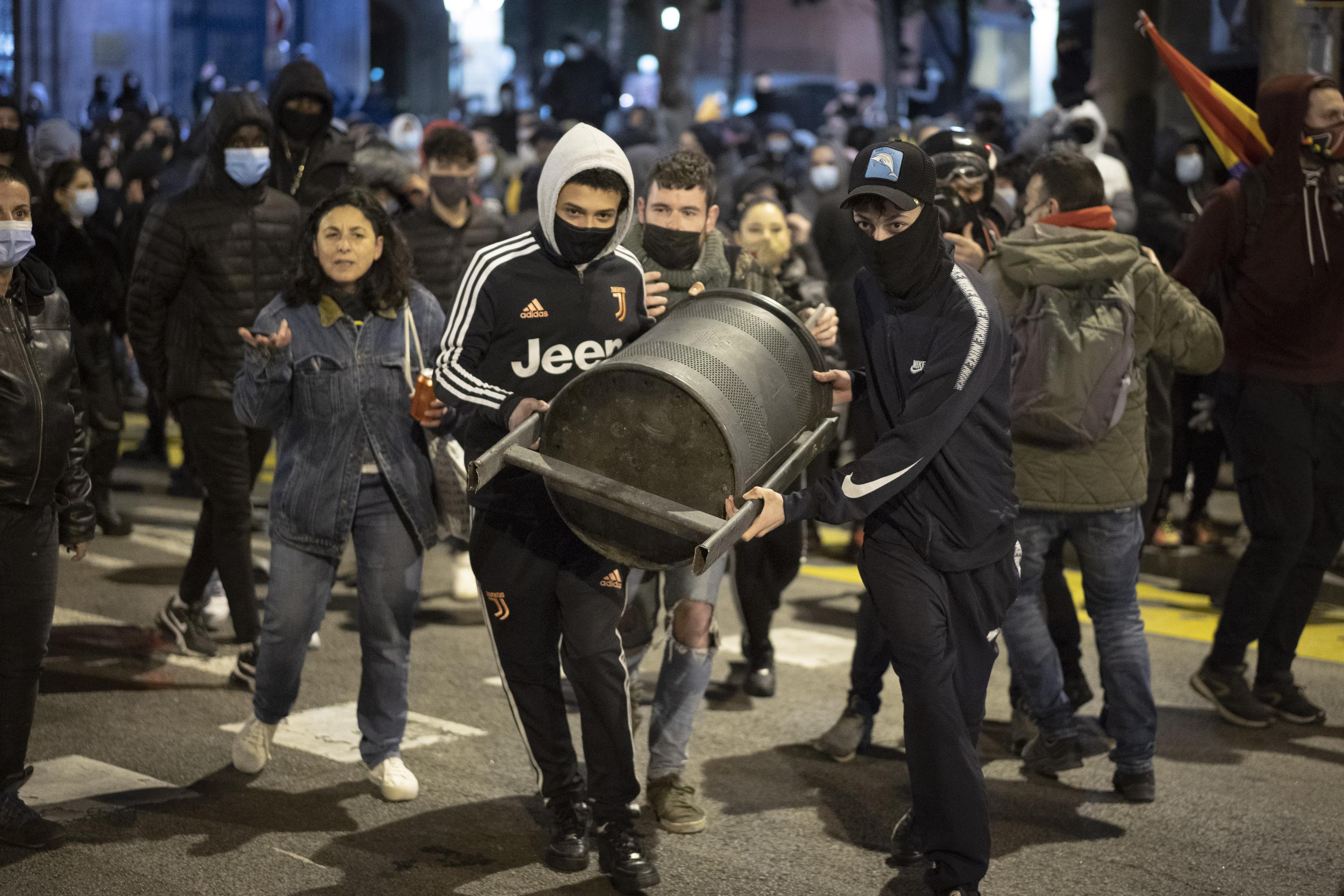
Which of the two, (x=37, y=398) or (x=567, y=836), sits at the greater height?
(x=37, y=398)

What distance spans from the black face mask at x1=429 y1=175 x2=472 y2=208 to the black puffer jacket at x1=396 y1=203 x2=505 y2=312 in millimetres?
100

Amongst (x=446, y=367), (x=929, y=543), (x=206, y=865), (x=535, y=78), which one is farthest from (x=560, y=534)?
(x=535, y=78)

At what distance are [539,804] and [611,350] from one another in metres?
1.69

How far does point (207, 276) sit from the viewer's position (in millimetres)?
7312

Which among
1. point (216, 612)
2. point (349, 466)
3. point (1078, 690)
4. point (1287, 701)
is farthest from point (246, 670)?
point (1287, 701)

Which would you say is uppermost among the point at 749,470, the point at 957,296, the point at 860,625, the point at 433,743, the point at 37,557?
the point at 957,296

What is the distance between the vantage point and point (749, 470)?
443 centimetres

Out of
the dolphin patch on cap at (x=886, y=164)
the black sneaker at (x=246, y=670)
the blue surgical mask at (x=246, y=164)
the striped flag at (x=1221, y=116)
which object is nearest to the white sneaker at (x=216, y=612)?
the black sneaker at (x=246, y=670)

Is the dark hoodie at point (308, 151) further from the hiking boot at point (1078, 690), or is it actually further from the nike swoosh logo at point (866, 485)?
the nike swoosh logo at point (866, 485)

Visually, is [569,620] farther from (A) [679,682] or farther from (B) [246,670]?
(B) [246,670]

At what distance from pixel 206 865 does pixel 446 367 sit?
1710 mm

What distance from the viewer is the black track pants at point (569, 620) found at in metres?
5.04

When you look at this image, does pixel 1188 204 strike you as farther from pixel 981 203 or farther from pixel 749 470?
pixel 749 470

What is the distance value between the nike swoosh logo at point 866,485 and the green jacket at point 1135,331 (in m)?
1.53
